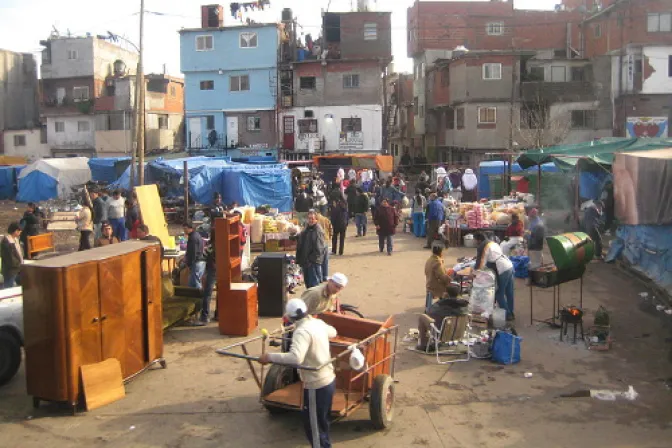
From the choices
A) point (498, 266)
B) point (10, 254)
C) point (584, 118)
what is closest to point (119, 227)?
point (10, 254)

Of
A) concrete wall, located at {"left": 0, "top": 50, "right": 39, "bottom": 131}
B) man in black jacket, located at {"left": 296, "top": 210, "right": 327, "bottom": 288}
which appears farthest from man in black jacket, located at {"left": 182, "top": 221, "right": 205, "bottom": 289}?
concrete wall, located at {"left": 0, "top": 50, "right": 39, "bottom": 131}

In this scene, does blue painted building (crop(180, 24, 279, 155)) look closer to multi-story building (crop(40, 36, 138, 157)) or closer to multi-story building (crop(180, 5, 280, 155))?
multi-story building (crop(180, 5, 280, 155))

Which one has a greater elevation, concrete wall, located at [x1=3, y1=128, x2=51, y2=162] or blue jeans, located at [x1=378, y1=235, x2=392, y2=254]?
concrete wall, located at [x1=3, y1=128, x2=51, y2=162]

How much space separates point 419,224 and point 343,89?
25902 millimetres

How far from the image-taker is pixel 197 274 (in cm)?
1274

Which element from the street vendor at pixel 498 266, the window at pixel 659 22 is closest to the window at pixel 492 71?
the window at pixel 659 22

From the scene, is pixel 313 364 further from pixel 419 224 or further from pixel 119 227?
pixel 419 224

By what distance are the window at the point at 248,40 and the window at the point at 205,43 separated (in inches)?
89.6

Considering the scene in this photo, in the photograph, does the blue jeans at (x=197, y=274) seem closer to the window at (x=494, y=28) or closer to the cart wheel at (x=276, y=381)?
the cart wheel at (x=276, y=381)

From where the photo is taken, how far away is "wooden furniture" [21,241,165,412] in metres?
7.80

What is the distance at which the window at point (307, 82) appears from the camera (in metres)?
47.0

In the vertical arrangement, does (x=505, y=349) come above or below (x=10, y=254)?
below

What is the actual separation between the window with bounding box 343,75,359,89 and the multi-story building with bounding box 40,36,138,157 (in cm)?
2128

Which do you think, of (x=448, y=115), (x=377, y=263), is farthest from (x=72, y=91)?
(x=377, y=263)
